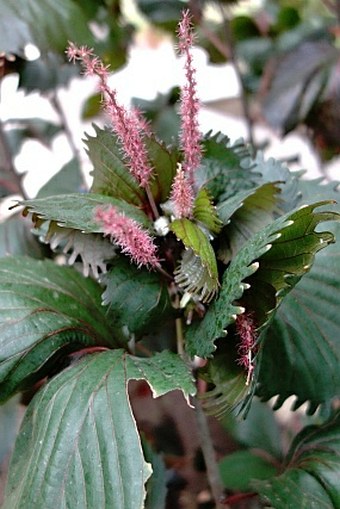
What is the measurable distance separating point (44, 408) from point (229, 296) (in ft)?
0.46

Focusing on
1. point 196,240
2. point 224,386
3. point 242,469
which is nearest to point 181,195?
point 196,240

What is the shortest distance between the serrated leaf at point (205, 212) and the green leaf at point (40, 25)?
0.30m

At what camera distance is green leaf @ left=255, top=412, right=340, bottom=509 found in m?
0.43

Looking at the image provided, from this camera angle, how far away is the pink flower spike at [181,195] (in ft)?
1.29

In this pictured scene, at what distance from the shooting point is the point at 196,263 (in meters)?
0.41

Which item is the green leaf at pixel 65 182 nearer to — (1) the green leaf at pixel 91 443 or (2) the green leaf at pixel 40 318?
(2) the green leaf at pixel 40 318

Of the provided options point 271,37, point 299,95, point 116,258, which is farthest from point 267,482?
point 271,37

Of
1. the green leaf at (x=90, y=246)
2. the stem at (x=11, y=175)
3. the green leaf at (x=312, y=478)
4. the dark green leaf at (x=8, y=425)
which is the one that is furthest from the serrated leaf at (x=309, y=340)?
the stem at (x=11, y=175)

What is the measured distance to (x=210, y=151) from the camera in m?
0.50

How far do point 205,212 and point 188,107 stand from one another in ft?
0.25

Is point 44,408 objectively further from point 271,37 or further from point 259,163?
point 271,37

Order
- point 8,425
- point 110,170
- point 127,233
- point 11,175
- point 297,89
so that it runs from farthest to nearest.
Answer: point 297,89, point 11,175, point 8,425, point 110,170, point 127,233

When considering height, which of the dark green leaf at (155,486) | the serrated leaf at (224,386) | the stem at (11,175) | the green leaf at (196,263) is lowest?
the dark green leaf at (155,486)

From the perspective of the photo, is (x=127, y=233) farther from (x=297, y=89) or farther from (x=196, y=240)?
(x=297, y=89)
